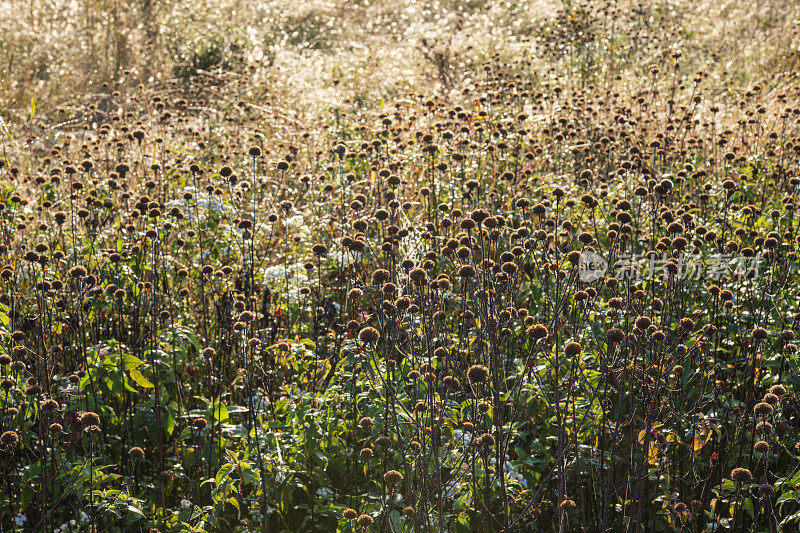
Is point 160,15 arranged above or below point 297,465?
above

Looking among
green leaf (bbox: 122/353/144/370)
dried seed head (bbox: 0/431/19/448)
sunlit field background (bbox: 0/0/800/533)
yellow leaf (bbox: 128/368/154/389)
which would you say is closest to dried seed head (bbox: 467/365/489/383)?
sunlit field background (bbox: 0/0/800/533)

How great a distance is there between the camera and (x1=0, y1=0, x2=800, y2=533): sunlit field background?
8.83 ft

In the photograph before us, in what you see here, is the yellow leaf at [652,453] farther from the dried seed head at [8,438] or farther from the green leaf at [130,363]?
the dried seed head at [8,438]

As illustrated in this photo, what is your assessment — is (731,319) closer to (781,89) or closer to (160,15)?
(781,89)

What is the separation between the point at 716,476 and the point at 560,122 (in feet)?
13.7

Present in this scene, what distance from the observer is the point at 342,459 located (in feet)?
10.3

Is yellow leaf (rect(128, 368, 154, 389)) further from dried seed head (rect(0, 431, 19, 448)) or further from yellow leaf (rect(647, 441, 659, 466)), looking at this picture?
yellow leaf (rect(647, 441, 659, 466))

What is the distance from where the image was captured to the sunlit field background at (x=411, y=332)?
269 centimetres

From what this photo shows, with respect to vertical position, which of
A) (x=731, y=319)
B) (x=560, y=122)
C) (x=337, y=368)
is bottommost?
(x=337, y=368)

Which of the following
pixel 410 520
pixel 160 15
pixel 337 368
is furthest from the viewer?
pixel 160 15

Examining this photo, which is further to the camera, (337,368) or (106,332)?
(106,332)

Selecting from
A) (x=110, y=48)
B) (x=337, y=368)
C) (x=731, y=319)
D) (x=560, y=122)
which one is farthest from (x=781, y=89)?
(x=110, y=48)

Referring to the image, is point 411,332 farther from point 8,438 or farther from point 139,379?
point 8,438

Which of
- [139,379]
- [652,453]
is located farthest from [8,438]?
[652,453]
